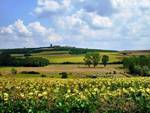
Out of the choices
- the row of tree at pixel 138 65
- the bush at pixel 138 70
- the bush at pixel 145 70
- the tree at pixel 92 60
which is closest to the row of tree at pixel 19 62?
the tree at pixel 92 60

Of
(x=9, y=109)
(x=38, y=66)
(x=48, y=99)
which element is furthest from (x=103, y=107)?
(x=38, y=66)

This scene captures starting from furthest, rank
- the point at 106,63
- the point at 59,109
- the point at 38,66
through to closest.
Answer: the point at 106,63 → the point at 38,66 → the point at 59,109

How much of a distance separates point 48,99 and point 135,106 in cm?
393

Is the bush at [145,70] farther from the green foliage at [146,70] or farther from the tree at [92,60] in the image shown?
the tree at [92,60]

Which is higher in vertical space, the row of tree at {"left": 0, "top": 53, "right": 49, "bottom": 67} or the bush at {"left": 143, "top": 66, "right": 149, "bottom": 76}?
the row of tree at {"left": 0, "top": 53, "right": 49, "bottom": 67}

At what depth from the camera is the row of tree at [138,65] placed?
396 ft

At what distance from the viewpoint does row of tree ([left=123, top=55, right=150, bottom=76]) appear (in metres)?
121

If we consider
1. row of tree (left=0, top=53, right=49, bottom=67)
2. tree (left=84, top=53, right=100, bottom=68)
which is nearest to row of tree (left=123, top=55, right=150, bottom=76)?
tree (left=84, top=53, right=100, bottom=68)

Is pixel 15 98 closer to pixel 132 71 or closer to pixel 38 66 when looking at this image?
pixel 132 71

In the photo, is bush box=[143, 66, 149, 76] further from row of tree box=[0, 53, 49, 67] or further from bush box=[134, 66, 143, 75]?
row of tree box=[0, 53, 49, 67]

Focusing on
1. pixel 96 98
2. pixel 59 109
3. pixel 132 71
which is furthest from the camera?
pixel 132 71

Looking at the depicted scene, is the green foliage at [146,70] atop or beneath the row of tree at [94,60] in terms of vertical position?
beneath

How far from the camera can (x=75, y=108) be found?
19.9 metres

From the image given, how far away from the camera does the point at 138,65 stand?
418ft
